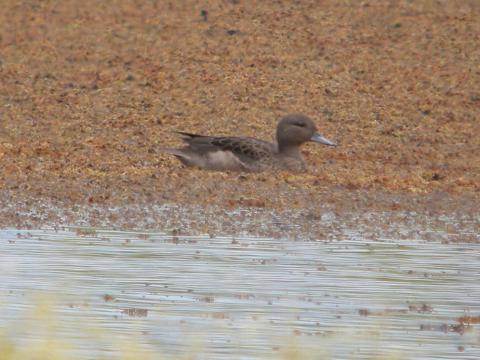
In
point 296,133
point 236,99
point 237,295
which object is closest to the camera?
point 237,295

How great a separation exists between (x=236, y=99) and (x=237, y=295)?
372 inches

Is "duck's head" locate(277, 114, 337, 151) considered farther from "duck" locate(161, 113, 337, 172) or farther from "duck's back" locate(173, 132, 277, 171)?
"duck's back" locate(173, 132, 277, 171)

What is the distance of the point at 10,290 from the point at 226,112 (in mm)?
9094

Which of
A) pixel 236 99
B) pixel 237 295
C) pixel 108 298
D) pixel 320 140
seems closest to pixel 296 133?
pixel 320 140

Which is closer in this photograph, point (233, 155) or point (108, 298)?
point (108, 298)

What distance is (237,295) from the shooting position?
8.32 m

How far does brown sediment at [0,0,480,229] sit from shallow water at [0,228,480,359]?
4.75 ft

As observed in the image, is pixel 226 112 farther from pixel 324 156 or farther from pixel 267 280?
pixel 267 280

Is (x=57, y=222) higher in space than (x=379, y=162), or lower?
lower

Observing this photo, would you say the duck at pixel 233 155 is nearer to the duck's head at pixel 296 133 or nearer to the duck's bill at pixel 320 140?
the duck's head at pixel 296 133

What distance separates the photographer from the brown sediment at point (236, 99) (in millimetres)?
12930

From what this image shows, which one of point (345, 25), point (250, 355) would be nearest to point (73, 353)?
point (250, 355)

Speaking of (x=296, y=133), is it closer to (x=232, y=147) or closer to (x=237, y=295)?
(x=232, y=147)

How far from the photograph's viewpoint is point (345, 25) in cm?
2062
